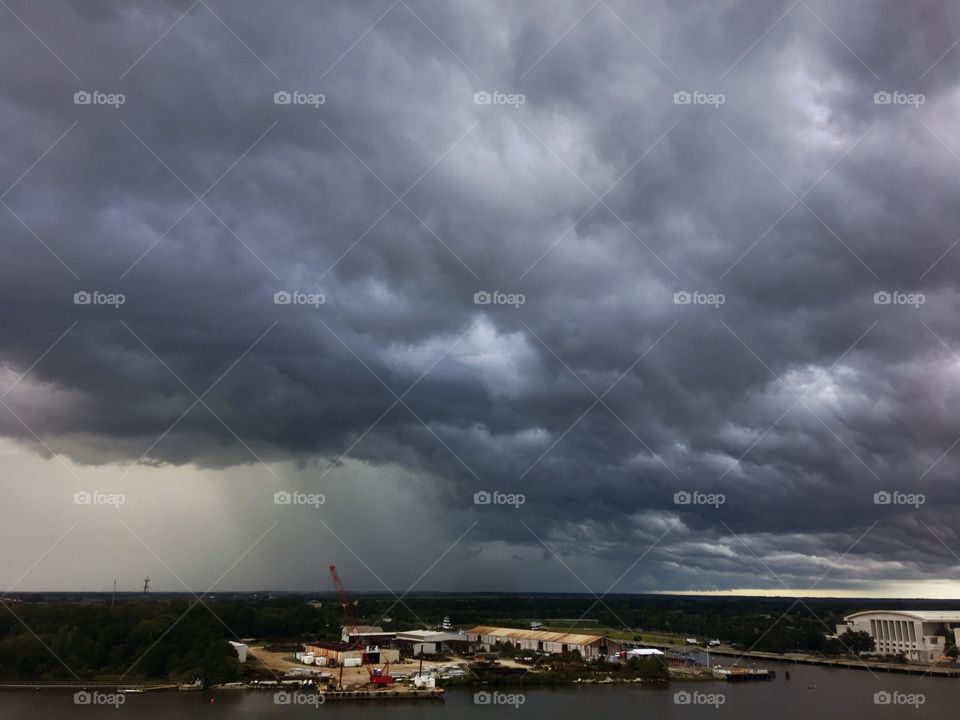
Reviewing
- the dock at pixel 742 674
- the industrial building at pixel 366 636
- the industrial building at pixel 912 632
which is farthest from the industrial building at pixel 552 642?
the industrial building at pixel 912 632

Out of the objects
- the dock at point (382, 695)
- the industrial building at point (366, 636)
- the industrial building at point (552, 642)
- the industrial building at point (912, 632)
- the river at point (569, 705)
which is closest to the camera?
the river at point (569, 705)

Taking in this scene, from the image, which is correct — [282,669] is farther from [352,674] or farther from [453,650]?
[453,650]

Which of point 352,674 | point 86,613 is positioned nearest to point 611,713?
point 352,674

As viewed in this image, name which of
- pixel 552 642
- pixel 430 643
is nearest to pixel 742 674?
pixel 552 642

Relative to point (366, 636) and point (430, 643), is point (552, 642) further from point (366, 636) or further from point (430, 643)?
→ point (366, 636)

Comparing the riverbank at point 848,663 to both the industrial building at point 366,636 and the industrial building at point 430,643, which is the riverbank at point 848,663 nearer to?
the industrial building at point 430,643

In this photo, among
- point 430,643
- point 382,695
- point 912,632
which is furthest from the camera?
point 912,632
